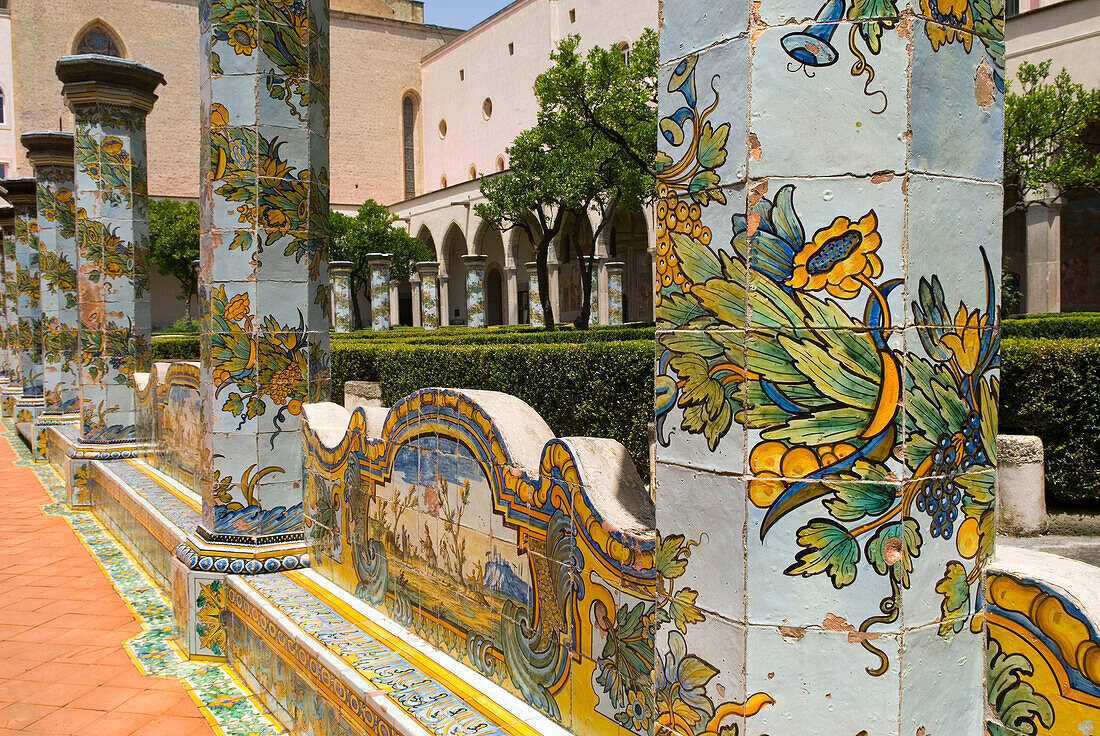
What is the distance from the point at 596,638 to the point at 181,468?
5.59 m

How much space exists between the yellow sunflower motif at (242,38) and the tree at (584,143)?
9862 millimetres

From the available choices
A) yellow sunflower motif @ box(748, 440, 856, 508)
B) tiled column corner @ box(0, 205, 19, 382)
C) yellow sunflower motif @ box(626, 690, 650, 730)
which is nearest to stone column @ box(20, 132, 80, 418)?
tiled column corner @ box(0, 205, 19, 382)

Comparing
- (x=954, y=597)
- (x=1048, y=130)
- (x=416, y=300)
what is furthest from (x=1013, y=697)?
(x=416, y=300)

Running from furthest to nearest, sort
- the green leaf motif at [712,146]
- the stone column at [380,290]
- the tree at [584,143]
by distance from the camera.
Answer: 1. the stone column at [380,290]
2. the tree at [584,143]
3. the green leaf motif at [712,146]

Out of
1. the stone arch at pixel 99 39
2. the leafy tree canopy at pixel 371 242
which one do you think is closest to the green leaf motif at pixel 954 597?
the leafy tree canopy at pixel 371 242

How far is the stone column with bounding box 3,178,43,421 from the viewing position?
44.4 feet

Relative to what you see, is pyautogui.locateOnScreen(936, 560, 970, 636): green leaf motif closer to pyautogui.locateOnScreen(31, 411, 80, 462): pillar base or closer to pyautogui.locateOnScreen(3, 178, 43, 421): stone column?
pyautogui.locateOnScreen(31, 411, 80, 462): pillar base

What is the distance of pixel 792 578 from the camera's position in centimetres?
161

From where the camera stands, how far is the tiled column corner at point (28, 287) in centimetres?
1378

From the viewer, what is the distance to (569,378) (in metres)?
7.10

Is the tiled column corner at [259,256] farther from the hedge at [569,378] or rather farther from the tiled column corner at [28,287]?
the tiled column corner at [28,287]

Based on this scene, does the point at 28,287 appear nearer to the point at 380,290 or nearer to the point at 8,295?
the point at 8,295

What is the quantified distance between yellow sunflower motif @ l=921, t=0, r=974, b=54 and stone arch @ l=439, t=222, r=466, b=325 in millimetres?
32494

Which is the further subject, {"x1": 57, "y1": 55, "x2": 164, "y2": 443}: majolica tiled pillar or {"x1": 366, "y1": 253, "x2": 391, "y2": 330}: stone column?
{"x1": 366, "y1": 253, "x2": 391, "y2": 330}: stone column
